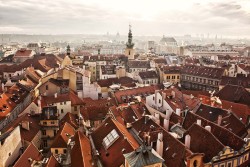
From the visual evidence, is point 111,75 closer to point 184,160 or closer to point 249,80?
point 249,80

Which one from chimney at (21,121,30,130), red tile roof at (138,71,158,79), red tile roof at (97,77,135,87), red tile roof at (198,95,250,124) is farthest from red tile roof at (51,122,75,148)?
red tile roof at (138,71,158,79)

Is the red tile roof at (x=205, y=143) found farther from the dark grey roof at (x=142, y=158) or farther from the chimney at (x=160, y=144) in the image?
the dark grey roof at (x=142, y=158)

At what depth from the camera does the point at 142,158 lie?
94.1 ft

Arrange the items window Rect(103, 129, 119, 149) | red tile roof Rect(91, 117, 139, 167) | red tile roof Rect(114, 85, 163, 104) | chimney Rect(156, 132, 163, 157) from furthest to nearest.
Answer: red tile roof Rect(114, 85, 163, 104)
chimney Rect(156, 132, 163, 157)
window Rect(103, 129, 119, 149)
red tile roof Rect(91, 117, 139, 167)

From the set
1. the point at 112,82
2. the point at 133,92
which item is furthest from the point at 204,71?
the point at 133,92

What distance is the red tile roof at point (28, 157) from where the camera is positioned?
123ft

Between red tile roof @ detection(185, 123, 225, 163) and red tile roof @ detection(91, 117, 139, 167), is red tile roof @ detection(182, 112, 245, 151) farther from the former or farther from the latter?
red tile roof @ detection(91, 117, 139, 167)

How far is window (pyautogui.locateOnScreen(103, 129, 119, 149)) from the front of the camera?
3636 centimetres

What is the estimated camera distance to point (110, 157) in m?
34.9

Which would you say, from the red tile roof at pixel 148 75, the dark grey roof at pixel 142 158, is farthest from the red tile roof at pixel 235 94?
the dark grey roof at pixel 142 158

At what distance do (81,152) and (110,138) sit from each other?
5216 millimetres

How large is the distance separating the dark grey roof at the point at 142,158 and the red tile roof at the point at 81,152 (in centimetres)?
577

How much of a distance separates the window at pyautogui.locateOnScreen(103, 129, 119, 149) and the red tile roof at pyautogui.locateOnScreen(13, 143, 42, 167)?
10516 millimetres

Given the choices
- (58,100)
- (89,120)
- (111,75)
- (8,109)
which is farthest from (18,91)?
(111,75)
